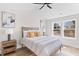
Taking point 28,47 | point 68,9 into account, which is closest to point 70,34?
point 68,9

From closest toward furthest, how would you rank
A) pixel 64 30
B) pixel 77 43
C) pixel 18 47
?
pixel 64 30 < pixel 77 43 < pixel 18 47

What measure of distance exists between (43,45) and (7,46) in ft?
4.34

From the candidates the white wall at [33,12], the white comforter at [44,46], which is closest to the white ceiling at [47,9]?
the white wall at [33,12]

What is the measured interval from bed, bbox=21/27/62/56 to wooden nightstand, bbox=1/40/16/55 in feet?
1.08

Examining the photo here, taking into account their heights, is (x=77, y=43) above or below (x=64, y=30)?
below

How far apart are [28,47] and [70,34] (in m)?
1.45

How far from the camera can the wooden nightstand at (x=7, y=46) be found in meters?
2.61

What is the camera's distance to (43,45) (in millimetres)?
2252

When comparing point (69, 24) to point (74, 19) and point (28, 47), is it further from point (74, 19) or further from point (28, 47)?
point (28, 47)

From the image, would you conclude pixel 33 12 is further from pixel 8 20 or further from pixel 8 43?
pixel 8 43

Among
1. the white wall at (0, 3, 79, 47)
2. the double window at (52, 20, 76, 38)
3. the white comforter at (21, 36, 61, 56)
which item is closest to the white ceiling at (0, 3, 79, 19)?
the white wall at (0, 3, 79, 47)

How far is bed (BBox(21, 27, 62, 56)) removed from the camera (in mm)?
2198

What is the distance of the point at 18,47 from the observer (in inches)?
115

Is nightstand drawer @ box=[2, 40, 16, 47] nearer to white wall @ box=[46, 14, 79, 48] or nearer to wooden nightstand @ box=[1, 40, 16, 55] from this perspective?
wooden nightstand @ box=[1, 40, 16, 55]
